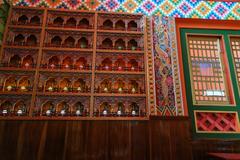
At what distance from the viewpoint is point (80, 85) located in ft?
11.9

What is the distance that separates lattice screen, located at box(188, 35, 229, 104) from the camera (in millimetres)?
3766

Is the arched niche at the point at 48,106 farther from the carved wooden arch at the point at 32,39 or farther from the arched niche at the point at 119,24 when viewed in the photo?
the arched niche at the point at 119,24

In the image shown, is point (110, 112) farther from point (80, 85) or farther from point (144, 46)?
point (144, 46)

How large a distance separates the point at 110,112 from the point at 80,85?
643mm

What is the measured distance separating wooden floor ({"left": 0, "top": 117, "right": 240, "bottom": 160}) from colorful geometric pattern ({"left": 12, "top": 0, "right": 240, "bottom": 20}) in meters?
1.95

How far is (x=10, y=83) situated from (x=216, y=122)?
3.18 metres

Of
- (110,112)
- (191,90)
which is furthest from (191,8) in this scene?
(110,112)

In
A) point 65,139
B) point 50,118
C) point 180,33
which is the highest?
point 180,33

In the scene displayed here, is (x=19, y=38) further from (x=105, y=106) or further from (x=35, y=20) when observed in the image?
(x=105, y=106)

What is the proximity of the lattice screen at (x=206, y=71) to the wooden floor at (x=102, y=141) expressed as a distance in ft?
2.39

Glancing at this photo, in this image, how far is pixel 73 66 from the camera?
3.63 meters

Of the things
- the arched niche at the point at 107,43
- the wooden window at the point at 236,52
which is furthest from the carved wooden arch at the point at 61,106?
the wooden window at the point at 236,52

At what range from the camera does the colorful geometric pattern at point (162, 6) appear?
4.00m

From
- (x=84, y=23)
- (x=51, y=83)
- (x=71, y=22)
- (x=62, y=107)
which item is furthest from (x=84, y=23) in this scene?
(x=62, y=107)
